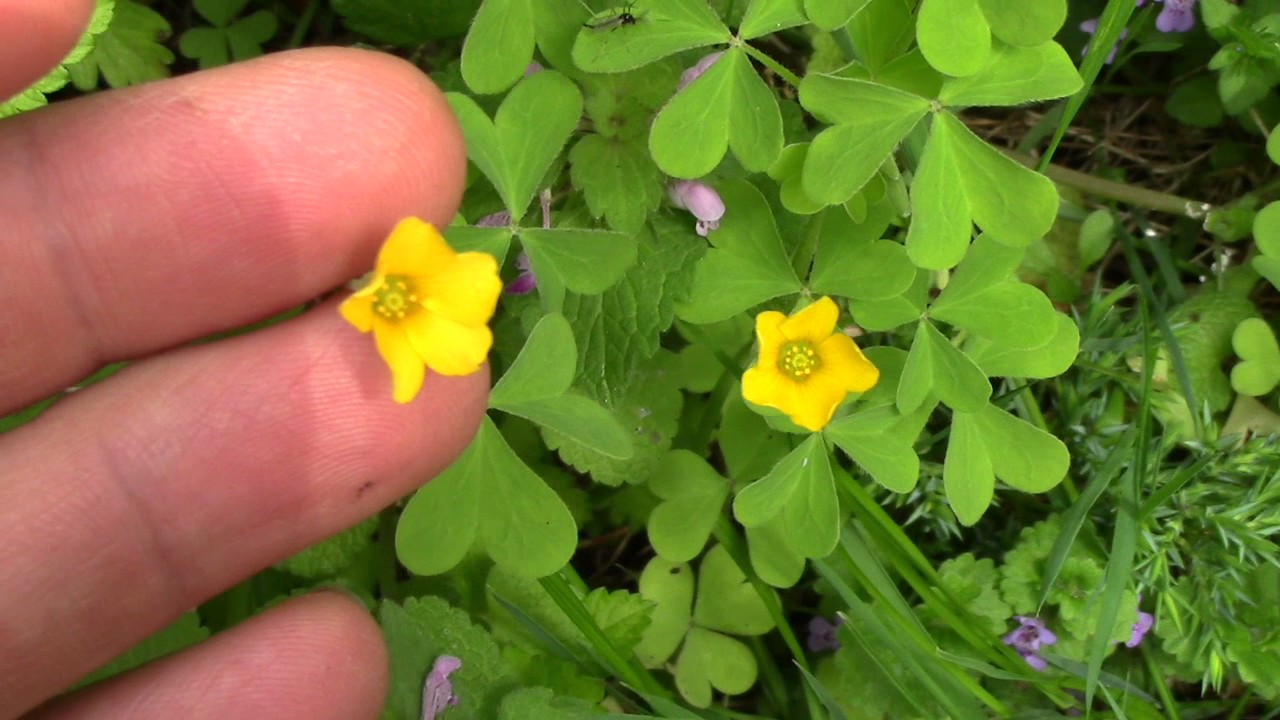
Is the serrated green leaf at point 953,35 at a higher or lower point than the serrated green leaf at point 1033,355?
higher

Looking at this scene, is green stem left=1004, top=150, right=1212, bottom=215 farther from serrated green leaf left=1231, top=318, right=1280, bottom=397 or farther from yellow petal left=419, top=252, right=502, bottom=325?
yellow petal left=419, top=252, right=502, bottom=325

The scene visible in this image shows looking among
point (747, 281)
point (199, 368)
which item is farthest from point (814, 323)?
point (199, 368)

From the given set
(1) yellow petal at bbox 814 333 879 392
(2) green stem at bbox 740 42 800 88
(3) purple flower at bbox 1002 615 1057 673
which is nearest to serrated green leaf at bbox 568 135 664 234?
(2) green stem at bbox 740 42 800 88

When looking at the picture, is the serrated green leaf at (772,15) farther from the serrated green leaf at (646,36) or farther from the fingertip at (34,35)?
the fingertip at (34,35)

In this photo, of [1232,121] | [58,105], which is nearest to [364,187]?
[58,105]

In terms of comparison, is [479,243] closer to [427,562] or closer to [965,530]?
[427,562]

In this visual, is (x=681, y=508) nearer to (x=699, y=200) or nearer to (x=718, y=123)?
(x=699, y=200)

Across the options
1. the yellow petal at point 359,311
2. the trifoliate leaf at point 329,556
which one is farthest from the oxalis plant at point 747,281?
the yellow petal at point 359,311
